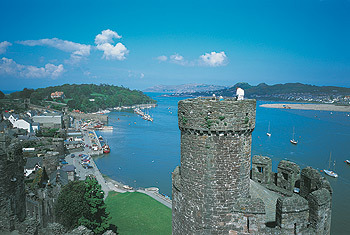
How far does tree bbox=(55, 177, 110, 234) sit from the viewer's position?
2136 centimetres

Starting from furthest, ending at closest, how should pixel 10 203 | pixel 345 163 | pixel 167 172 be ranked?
pixel 345 163 → pixel 167 172 → pixel 10 203

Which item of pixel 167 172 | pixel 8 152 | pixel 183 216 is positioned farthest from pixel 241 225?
pixel 167 172

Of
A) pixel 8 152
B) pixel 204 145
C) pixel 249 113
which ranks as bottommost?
pixel 8 152

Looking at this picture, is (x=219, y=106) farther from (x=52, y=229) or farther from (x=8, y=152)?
(x=8, y=152)

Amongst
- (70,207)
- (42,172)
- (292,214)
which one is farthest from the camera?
(42,172)

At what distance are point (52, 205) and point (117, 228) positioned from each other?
6.62m

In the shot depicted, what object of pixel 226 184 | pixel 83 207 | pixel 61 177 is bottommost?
pixel 61 177

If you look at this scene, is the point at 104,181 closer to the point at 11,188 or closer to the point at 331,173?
the point at 11,188

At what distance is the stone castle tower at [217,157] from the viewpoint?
7.67 m

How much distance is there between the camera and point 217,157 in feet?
25.6

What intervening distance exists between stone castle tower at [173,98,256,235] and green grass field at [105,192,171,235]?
1871 cm

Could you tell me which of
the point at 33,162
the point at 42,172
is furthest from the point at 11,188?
the point at 33,162

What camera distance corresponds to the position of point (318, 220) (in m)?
7.96

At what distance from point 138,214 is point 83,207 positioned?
21.9ft
